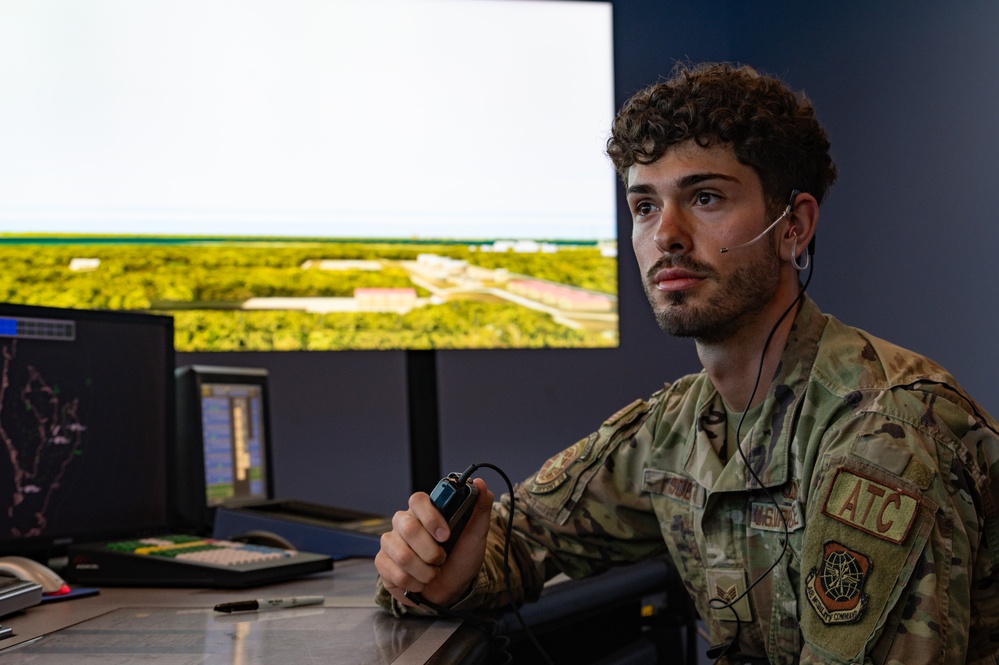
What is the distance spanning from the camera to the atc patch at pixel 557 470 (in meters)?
1.30

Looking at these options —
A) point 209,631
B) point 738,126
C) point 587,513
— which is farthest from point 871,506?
point 209,631

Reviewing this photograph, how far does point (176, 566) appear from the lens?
1.22 meters

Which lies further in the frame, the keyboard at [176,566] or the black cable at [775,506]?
the keyboard at [176,566]

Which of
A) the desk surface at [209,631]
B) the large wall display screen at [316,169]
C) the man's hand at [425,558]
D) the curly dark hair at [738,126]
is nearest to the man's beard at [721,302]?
the curly dark hair at [738,126]

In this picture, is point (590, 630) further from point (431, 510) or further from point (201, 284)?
point (201, 284)

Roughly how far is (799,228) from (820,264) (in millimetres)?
1195

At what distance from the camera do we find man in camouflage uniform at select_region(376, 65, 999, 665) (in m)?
0.88

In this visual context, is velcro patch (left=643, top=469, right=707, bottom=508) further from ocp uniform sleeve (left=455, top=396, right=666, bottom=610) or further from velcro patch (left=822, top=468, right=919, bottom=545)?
velcro patch (left=822, top=468, right=919, bottom=545)

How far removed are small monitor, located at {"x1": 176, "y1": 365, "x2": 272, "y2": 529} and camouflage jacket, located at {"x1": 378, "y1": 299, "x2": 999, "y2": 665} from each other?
2.18ft

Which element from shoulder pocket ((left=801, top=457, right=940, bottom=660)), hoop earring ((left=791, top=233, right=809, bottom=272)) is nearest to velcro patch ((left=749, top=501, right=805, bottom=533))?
shoulder pocket ((left=801, top=457, right=940, bottom=660))

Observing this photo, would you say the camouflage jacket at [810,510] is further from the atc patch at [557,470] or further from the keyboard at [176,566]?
the keyboard at [176,566]

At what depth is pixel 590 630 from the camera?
1.51 metres

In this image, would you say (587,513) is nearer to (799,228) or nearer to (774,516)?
(774,516)

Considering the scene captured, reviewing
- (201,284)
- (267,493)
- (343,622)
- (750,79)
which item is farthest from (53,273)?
(750,79)
